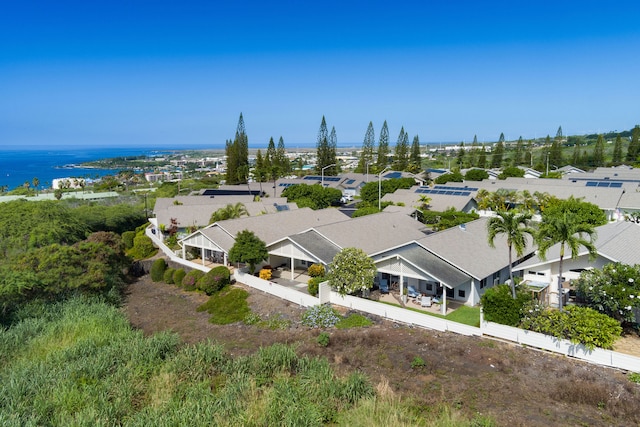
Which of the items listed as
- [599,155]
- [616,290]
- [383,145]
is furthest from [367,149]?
[616,290]

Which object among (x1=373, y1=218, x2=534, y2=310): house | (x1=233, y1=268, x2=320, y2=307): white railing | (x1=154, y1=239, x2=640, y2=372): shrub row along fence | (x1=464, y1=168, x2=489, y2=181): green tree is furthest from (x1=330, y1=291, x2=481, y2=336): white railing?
(x1=464, y1=168, x2=489, y2=181): green tree

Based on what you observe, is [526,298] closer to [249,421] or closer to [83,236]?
[249,421]

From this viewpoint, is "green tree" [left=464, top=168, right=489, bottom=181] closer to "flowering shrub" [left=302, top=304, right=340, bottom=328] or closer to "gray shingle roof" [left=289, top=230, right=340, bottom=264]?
"gray shingle roof" [left=289, top=230, right=340, bottom=264]

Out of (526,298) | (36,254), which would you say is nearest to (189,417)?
(526,298)

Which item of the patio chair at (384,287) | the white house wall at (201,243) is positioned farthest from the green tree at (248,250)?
the patio chair at (384,287)

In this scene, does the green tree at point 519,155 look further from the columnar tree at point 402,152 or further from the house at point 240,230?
the house at point 240,230
